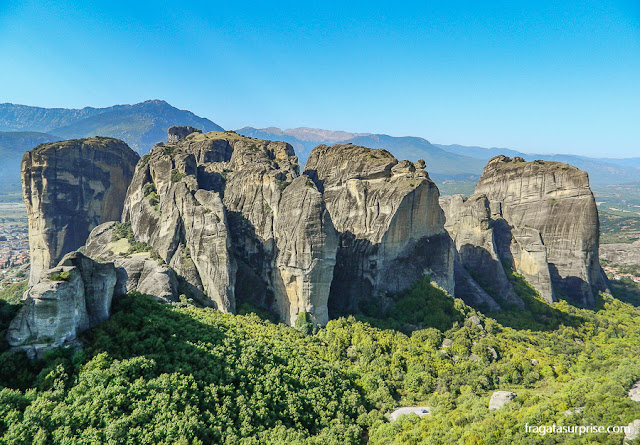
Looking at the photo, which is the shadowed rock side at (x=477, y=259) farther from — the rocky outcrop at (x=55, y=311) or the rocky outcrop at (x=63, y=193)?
the rocky outcrop at (x=63, y=193)

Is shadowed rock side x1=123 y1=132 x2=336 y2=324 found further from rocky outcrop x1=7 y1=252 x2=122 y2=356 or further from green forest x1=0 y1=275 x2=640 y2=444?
rocky outcrop x1=7 y1=252 x2=122 y2=356

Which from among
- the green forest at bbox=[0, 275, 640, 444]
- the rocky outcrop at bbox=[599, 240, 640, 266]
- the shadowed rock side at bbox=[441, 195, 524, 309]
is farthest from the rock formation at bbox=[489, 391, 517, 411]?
the rocky outcrop at bbox=[599, 240, 640, 266]

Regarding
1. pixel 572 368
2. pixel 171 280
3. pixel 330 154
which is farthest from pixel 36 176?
pixel 572 368

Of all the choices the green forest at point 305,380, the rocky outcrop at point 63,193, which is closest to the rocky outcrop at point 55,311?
the green forest at point 305,380

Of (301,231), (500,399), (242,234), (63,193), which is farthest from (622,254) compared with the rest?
(63,193)

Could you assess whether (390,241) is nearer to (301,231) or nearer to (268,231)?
(301,231)

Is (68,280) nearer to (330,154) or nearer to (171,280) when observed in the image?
(171,280)
